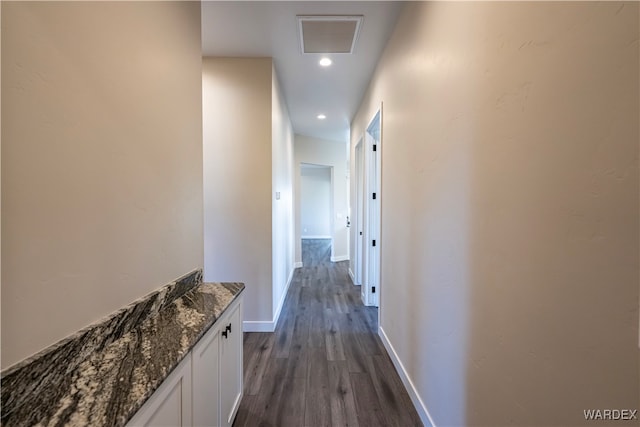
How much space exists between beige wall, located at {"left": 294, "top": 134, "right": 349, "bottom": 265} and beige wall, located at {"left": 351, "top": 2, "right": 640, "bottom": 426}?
4.43 metres

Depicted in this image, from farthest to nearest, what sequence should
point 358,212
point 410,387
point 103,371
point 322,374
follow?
point 358,212 → point 322,374 → point 410,387 → point 103,371

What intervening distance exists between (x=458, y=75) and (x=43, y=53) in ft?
4.75

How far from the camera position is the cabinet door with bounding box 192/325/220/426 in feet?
3.46

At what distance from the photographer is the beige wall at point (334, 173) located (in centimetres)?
594

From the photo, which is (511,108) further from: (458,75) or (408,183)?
(408,183)

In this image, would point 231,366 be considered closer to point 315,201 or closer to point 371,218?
point 371,218

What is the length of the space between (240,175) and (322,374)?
1966 mm

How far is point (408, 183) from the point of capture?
1906 millimetres

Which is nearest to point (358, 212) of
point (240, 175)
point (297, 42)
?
point (240, 175)

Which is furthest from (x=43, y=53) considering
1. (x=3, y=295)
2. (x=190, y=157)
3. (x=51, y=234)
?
(x=190, y=157)

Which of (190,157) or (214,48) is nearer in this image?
(190,157)

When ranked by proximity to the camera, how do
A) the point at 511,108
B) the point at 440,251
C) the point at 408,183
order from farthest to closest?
the point at 408,183 → the point at 440,251 → the point at 511,108

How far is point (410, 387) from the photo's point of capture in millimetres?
1825

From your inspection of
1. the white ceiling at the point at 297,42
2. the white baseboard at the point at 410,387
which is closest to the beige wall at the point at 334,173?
the white ceiling at the point at 297,42
